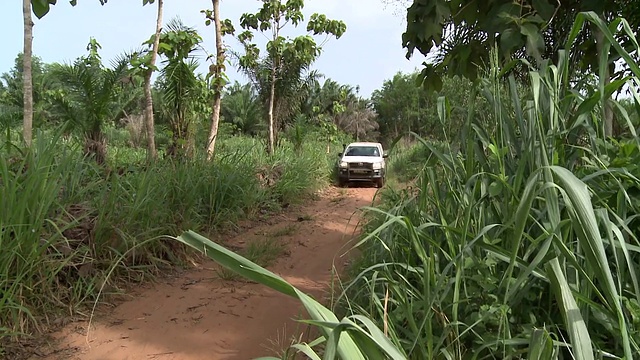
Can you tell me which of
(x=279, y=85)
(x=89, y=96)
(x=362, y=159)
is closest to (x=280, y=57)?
(x=279, y=85)

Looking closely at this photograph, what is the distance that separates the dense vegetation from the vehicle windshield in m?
6.38

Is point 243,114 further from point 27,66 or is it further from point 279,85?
point 27,66

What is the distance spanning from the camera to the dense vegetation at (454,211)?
50.7 inches

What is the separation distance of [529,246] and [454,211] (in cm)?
54

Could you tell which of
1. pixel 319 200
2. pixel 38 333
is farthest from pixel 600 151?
pixel 319 200

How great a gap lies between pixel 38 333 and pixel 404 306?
2596 millimetres

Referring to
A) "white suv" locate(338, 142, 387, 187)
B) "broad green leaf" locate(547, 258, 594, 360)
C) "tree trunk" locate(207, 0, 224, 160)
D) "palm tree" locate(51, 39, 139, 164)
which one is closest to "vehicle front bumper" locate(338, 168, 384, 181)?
"white suv" locate(338, 142, 387, 187)

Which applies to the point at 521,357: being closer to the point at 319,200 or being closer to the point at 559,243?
the point at 559,243

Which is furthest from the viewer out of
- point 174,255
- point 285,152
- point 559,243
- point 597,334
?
point 285,152

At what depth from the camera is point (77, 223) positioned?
3.53 metres

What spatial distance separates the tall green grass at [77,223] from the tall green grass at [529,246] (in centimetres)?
156

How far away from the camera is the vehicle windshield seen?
44.1 feet

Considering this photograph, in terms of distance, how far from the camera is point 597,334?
57.9 inches

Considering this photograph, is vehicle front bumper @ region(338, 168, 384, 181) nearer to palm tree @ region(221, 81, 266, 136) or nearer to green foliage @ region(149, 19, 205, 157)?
green foliage @ region(149, 19, 205, 157)
